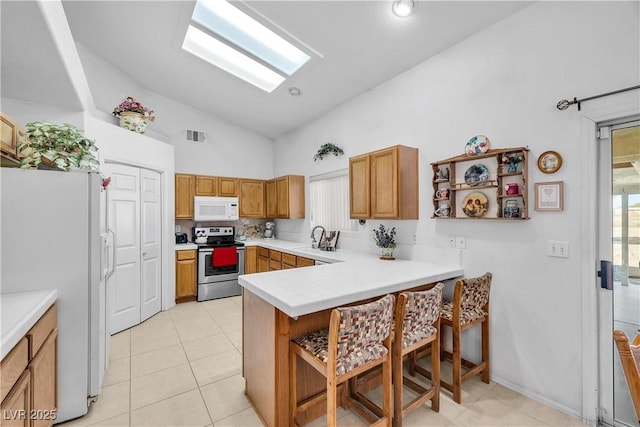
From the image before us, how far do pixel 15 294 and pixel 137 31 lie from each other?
2.88 meters

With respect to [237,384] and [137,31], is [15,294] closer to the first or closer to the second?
[237,384]

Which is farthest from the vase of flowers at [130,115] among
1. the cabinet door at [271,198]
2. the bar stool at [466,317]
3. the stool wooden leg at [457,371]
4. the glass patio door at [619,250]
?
the glass patio door at [619,250]

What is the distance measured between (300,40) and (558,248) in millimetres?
2828

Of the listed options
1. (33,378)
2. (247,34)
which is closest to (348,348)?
(33,378)

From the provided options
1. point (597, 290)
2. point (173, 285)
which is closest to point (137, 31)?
point (173, 285)

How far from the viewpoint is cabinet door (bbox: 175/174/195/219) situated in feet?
15.3

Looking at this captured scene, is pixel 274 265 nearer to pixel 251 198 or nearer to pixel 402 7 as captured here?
pixel 251 198

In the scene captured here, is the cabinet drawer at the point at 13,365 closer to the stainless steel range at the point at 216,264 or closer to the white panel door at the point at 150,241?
the white panel door at the point at 150,241

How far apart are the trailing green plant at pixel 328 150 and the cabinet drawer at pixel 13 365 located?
3513 millimetres

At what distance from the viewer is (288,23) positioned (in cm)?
256

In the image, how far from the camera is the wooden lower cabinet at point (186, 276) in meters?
4.37

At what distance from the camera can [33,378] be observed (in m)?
1.43

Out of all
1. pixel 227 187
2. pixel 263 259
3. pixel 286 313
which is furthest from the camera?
pixel 227 187

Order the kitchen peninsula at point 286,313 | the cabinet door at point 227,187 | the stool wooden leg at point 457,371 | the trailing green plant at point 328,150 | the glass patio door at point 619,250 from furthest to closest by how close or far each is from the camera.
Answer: the cabinet door at point 227,187 < the trailing green plant at point 328,150 < the stool wooden leg at point 457,371 < the glass patio door at point 619,250 < the kitchen peninsula at point 286,313
